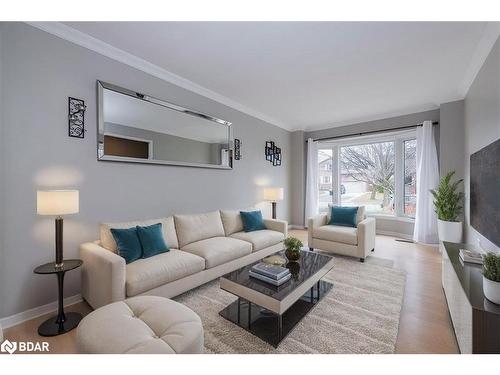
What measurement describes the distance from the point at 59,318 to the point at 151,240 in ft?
2.95

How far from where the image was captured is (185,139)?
328cm

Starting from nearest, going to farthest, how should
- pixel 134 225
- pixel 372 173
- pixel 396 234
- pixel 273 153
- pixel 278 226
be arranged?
pixel 134 225 < pixel 278 226 < pixel 396 234 < pixel 273 153 < pixel 372 173

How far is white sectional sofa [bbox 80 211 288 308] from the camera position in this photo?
1.86 m

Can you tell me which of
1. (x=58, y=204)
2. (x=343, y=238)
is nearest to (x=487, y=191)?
(x=343, y=238)

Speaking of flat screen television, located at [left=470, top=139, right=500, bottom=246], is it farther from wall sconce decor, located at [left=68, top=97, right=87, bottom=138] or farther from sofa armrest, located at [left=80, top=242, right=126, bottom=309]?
wall sconce decor, located at [left=68, top=97, right=87, bottom=138]

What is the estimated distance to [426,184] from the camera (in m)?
4.18

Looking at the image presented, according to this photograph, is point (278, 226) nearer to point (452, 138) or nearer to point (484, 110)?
point (484, 110)

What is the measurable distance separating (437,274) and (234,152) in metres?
3.45

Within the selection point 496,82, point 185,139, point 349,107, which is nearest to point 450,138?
point 349,107

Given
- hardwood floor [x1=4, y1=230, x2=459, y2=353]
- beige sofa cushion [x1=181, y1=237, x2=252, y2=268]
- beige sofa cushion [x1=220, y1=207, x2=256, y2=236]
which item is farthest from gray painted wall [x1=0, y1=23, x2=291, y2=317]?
beige sofa cushion [x1=220, y1=207, x2=256, y2=236]

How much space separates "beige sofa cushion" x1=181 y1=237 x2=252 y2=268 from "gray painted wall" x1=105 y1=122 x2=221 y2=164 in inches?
48.6

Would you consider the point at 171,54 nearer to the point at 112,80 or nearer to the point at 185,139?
the point at 112,80

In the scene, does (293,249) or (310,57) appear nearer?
(293,249)
